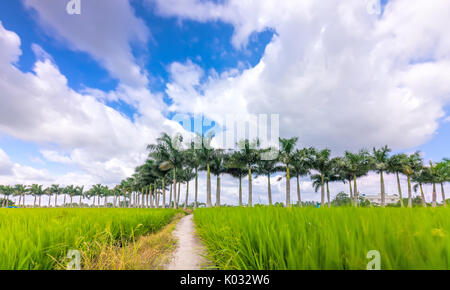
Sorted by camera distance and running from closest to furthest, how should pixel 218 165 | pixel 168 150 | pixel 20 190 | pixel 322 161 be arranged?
pixel 168 150 < pixel 218 165 < pixel 322 161 < pixel 20 190

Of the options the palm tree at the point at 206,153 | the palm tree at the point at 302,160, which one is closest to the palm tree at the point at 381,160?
the palm tree at the point at 302,160

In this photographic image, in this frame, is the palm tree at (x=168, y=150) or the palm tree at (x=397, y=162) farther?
the palm tree at (x=397, y=162)

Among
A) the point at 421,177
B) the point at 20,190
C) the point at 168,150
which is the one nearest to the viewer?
the point at 168,150

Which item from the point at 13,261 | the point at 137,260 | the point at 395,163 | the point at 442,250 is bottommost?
the point at 137,260

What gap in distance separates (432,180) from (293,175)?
101 feet

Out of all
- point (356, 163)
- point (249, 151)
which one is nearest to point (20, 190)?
point (249, 151)

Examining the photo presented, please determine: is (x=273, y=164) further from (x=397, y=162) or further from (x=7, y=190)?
(x=7, y=190)

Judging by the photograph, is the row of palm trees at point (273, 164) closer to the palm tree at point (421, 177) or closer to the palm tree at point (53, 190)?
the palm tree at point (421, 177)

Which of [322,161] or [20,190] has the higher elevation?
[322,161]

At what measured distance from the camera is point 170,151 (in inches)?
1131

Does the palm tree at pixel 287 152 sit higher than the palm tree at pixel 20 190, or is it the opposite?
the palm tree at pixel 287 152

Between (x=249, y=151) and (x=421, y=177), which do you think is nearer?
(x=249, y=151)
